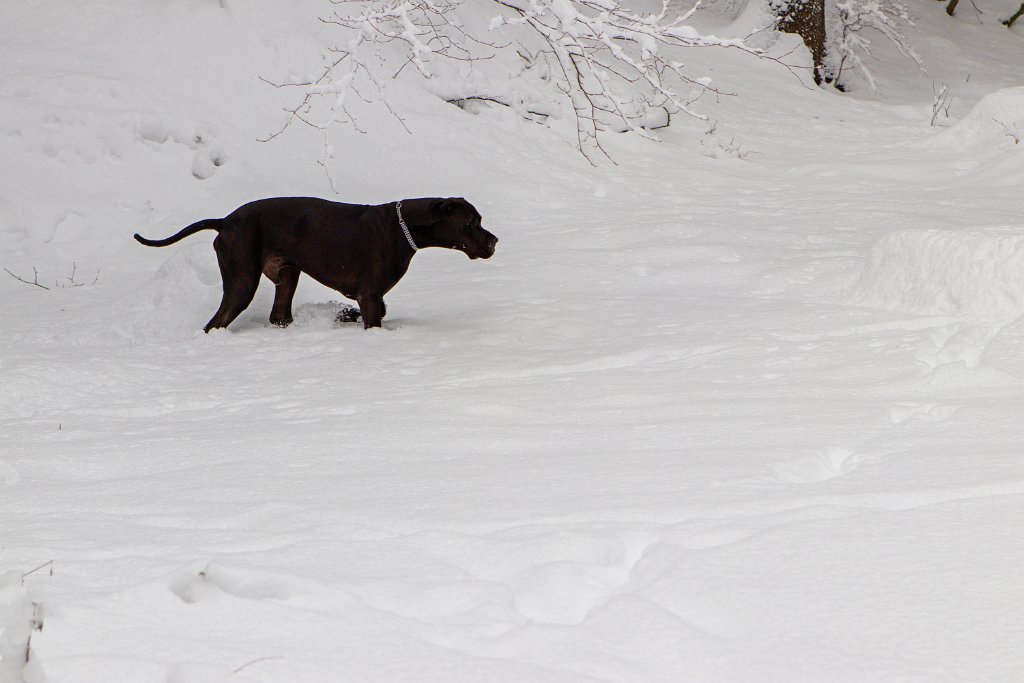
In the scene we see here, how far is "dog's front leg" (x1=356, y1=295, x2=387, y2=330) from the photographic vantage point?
5355mm

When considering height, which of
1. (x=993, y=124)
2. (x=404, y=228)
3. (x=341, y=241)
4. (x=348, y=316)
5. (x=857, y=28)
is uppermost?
(x=857, y=28)

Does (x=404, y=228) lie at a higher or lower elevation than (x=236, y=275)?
higher

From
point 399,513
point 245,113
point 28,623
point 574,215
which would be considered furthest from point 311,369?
point 245,113

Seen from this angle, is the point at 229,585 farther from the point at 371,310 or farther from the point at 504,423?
the point at 371,310

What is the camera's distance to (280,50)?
9.77m

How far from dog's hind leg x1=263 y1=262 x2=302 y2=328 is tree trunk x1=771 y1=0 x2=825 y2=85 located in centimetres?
1087

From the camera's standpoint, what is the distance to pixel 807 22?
1445 centimetres

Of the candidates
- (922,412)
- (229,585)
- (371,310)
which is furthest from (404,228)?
(229,585)

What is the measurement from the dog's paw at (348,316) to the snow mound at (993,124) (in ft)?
21.9

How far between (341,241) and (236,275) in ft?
2.20

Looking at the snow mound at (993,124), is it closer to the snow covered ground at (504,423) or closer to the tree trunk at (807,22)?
the snow covered ground at (504,423)

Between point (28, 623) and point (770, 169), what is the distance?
9.49m

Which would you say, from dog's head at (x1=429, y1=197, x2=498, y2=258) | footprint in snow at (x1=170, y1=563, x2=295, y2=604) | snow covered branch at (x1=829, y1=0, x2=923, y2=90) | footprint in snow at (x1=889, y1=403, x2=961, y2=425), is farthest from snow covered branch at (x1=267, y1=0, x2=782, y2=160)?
footprint in snow at (x1=170, y1=563, x2=295, y2=604)

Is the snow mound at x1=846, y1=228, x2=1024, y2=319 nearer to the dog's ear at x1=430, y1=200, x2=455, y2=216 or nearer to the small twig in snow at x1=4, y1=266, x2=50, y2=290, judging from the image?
the dog's ear at x1=430, y1=200, x2=455, y2=216
